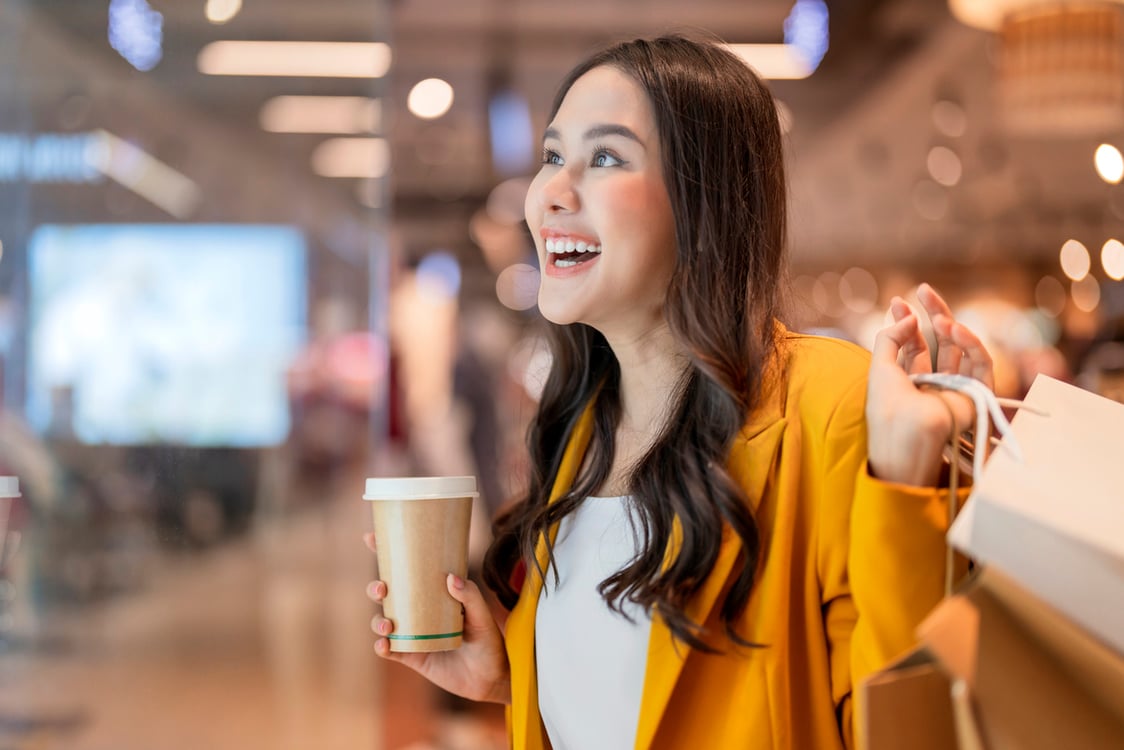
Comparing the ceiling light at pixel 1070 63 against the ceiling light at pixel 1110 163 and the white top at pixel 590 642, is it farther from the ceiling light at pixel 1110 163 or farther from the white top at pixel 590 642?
the white top at pixel 590 642

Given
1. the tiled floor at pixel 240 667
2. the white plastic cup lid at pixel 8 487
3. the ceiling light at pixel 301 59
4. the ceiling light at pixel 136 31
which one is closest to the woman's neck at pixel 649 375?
the white plastic cup lid at pixel 8 487

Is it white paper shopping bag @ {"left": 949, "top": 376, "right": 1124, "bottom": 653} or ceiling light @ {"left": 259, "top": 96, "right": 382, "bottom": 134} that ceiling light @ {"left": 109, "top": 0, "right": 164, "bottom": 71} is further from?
ceiling light @ {"left": 259, "top": 96, "right": 382, "bottom": 134}

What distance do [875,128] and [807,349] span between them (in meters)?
9.93

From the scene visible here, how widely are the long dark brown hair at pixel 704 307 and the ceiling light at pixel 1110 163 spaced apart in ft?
7.95

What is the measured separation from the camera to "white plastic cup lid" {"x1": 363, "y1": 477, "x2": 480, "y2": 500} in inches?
55.3

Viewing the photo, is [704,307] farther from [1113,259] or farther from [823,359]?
[1113,259]

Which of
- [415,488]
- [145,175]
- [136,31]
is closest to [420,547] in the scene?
[415,488]

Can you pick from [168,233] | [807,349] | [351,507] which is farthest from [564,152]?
[351,507]

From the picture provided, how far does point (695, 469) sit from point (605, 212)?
1.22ft

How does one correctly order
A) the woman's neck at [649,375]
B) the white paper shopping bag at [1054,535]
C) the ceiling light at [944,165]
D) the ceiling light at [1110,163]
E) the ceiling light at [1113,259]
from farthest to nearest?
the ceiling light at [944,165] → the ceiling light at [1110,163] → the ceiling light at [1113,259] → the woman's neck at [649,375] → the white paper shopping bag at [1054,535]

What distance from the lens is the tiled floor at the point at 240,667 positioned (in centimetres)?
246

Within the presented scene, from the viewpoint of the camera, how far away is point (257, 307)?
4133mm

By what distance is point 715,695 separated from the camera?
53.1 inches

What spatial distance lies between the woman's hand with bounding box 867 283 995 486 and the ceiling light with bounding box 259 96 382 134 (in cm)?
391
